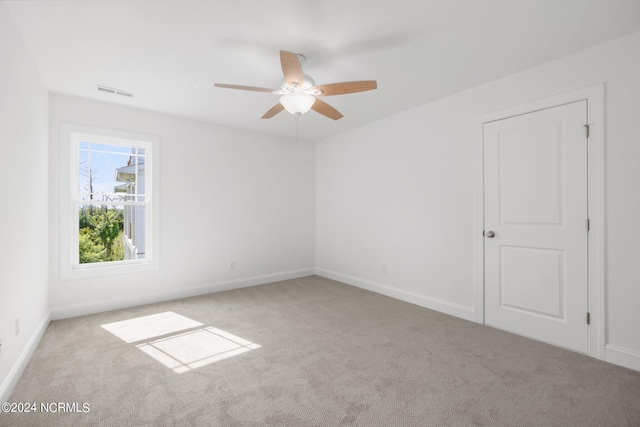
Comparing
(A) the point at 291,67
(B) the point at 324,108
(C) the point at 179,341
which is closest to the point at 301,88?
(A) the point at 291,67

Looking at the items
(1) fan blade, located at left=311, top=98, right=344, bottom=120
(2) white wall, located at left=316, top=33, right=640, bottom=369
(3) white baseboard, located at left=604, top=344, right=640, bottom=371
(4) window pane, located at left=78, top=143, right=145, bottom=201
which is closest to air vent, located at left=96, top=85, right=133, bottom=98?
(4) window pane, located at left=78, top=143, right=145, bottom=201

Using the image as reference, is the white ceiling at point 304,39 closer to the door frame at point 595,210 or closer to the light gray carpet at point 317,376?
the door frame at point 595,210

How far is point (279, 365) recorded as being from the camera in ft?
7.85

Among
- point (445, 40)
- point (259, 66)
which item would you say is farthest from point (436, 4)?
point (259, 66)

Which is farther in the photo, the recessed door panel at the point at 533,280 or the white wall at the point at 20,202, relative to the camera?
the recessed door panel at the point at 533,280

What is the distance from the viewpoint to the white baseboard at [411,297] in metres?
3.43

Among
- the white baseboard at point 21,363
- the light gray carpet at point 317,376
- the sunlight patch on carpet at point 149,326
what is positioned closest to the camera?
the light gray carpet at point 317,376

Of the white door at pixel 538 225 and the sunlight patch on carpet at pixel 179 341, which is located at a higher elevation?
the white door at pixel 538 225

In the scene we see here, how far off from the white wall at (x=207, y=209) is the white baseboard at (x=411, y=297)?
873 millimetres

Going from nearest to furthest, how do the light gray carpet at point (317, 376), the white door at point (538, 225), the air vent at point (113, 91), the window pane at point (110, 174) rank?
the light gray carpet at point (317, 376)
the white door at point (538, 225)
the air vent at point (113, 91)
the window pane at point (110, 174)

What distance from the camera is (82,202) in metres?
3.62

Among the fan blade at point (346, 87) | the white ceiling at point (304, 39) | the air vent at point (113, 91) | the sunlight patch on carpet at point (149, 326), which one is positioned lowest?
the sunlight patch on carpet at point (149, 326)

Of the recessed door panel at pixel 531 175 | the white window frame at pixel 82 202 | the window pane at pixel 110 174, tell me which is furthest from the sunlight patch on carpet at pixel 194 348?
the recessed door panel at pixel 531 175

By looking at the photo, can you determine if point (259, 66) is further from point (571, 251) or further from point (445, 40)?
point (571, 251)
